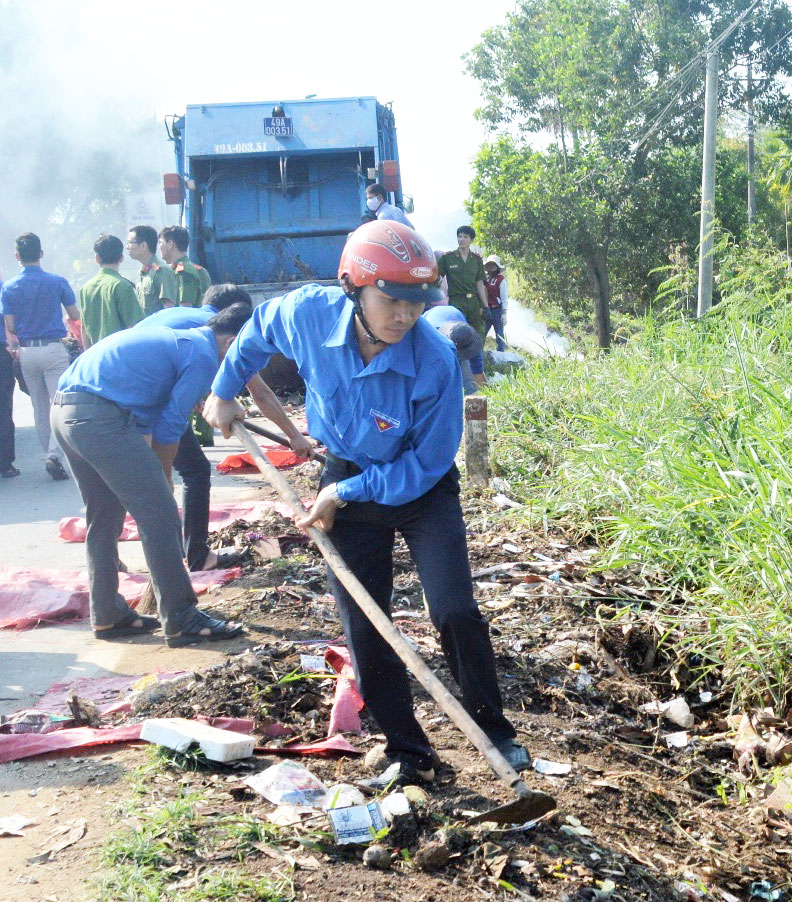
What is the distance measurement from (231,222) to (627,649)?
32.1 feet

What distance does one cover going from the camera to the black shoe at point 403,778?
11.0 feet

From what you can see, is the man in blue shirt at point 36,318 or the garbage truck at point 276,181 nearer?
the man in blue shirt at point 36,318

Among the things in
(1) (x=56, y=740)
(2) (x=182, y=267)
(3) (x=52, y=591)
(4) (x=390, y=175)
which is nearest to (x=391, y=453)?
(1) (x=56, y=740)

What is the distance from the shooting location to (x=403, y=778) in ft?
11.0

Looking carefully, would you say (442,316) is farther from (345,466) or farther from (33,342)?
(33,342)

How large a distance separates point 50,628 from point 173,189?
320 inches

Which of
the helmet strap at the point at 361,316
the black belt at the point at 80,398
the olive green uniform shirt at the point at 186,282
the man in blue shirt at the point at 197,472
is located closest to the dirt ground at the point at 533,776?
the man in blue shirt at the point at 197,472

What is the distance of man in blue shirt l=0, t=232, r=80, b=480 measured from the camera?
8969 millimetres

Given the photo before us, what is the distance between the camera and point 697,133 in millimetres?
25141

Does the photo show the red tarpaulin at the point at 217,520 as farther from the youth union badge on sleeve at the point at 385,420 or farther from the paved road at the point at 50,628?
the youth union badge on sleeve at the point at 385,420

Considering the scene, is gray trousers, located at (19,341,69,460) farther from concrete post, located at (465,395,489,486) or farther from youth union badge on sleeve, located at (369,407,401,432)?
youth union badge on sleeve, located at (369,407,401,432)

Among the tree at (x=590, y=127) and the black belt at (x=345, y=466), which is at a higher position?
the tree at (x=590, y=127)

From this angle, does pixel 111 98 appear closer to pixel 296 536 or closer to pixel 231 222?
pixel 231 222

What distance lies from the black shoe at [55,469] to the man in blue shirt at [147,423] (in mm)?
4178
